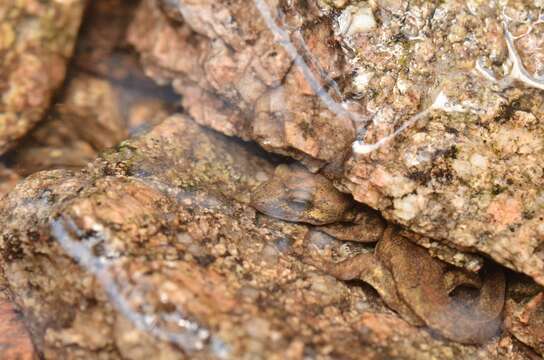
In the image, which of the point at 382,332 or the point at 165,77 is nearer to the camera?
the point at 382,332

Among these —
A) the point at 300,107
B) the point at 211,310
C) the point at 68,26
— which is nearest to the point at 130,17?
the point at 68,26

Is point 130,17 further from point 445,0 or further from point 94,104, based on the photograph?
point 445,0

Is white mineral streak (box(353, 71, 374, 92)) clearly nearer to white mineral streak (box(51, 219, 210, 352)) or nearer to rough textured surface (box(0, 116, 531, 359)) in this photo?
rough textured surface (box(0, 116, 531, 359))

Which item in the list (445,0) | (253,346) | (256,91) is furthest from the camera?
(256,91)

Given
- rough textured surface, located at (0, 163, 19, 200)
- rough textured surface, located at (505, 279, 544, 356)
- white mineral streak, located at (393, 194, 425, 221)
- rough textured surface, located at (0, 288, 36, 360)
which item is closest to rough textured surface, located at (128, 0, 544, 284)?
white mineral streak, located at (393, 194, 425, 221)

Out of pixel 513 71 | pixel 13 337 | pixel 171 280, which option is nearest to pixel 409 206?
pixel 513 71

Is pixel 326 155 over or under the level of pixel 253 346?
over

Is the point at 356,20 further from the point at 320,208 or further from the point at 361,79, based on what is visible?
the point at 320,208
